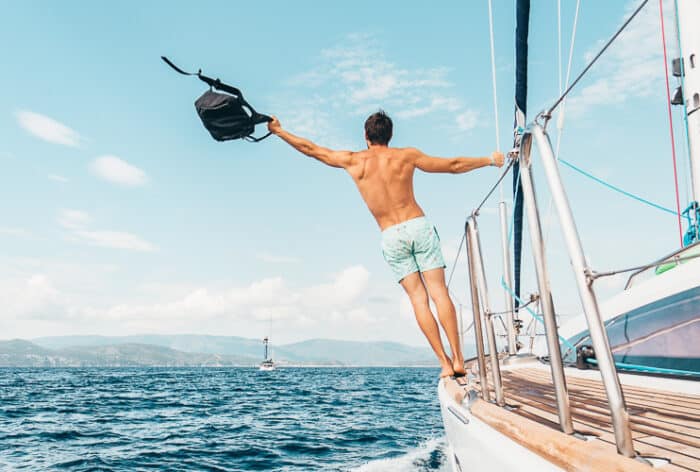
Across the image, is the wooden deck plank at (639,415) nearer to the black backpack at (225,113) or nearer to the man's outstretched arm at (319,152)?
the man's outstretched arm at (319,152)

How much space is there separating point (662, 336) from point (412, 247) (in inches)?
78.5

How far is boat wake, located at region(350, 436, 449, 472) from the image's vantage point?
25.4 feet

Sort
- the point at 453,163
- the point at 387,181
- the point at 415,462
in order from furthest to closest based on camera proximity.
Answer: the point at 415,462 < the point at 387,181 < the point at 453,163

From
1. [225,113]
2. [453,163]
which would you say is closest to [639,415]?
[453,163]

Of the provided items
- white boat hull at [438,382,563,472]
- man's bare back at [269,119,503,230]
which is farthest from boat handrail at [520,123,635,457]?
man's bare back at [269,119,503,230]

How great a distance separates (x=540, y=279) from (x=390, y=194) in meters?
1.82

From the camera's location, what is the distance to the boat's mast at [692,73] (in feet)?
13.6

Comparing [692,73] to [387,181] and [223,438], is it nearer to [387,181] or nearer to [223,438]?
[387,181]

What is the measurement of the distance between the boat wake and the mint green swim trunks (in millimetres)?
5140

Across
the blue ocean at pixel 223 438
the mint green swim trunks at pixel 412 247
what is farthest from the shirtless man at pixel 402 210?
the blue ocean at pixel 223 438

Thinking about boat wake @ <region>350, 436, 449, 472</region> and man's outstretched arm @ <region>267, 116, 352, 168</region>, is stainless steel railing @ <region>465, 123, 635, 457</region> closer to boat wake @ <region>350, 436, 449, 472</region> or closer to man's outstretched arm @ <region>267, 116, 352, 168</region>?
man's outstretched arm @ <region>267, 116, 352, 168</region>

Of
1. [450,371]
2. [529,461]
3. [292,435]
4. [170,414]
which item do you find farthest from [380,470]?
[170,414]

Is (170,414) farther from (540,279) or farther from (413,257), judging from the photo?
(540,279)

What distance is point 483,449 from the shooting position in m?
2.04
